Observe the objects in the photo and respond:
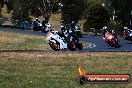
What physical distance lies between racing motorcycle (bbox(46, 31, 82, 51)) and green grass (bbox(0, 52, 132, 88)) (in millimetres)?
7448

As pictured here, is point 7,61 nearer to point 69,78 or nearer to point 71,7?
point 69,78

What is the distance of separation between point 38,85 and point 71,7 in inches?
2325

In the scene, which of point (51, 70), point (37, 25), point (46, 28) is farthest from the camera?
point (37, 25)

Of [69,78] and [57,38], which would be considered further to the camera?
[57,38]

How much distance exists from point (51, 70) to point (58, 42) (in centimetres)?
1313

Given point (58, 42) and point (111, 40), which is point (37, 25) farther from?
point (58, 42)

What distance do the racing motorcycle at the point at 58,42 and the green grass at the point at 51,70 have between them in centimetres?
Result: 745

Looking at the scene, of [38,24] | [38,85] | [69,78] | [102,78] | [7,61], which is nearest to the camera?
[102,78]

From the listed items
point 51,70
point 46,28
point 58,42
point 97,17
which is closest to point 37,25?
point 46,28

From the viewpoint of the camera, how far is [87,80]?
36.0ft

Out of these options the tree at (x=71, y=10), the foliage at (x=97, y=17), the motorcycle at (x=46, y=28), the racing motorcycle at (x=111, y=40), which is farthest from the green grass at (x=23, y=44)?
the tree at (x=71, y=10)

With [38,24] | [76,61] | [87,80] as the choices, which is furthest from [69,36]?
[38,24]

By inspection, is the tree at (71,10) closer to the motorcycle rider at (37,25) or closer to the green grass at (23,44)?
the motorcycle rider at (37,25)

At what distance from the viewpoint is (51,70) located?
17.2 metres
